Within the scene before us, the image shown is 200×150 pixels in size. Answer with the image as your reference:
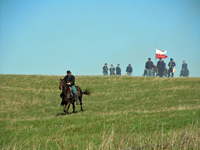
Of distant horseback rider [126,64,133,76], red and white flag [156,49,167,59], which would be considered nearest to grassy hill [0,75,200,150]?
red and white flag [156,49,167,59]

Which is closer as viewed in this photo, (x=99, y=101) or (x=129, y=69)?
(x=99, y=101)

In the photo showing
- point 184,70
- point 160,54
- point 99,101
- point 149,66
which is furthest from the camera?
point 184,70

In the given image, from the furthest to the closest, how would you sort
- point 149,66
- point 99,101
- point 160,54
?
point 160,54 < point 149,66 < point 99,101

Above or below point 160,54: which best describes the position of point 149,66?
below

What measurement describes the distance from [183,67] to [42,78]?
2123 centimetres

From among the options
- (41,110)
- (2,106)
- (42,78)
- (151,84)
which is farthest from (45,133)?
(42,78)

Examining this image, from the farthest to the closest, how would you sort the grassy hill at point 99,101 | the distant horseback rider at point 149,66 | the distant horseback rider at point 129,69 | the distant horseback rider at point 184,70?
the distant horseback rider at point 129,69 → the distant horseback rider at point 184,70 → the distant horseback rider at point 149,66 → the grassy hill at point 99,101

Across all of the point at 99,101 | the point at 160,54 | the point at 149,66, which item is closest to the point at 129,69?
the point at 160,54

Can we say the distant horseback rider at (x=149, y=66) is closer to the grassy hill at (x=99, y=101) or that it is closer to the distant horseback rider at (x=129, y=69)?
the grassy hill at (x=99, y=101)

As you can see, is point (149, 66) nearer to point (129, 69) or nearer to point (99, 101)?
point (129, 69)

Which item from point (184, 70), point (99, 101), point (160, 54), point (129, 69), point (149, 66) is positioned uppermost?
point (160, 54)

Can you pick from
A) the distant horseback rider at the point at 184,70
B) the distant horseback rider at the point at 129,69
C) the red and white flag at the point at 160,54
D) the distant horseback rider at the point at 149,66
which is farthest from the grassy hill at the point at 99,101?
the distant horseback rider at the point at 184,70

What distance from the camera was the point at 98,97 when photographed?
3578cm

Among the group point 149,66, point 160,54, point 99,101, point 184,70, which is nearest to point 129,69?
point 160,54
